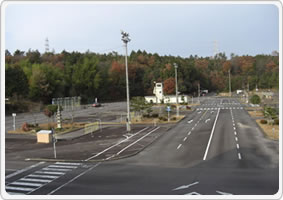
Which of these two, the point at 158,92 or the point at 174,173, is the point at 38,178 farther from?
the point at 158,92

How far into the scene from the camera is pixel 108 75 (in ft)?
313

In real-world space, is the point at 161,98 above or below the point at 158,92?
below

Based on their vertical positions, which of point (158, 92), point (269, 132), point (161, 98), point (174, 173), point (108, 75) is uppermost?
point (108, 75)

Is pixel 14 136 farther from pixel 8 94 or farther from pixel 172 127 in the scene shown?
pixel 8 94

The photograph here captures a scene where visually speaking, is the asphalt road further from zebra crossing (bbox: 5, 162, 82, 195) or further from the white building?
the white building

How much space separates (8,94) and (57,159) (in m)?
48.8

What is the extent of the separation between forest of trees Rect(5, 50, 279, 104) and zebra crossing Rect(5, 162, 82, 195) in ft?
164

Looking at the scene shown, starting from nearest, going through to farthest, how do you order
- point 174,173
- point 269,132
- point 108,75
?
1. point 174,173
2. point 269,132
3. point 108,75

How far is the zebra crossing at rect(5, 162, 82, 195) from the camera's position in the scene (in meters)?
13.3

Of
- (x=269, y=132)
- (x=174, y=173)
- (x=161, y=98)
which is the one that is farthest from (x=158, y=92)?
(x=174, y=173)

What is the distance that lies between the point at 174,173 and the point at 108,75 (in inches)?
3243

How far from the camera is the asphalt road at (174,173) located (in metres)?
12.6

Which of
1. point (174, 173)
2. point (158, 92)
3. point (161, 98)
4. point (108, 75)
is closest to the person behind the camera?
point (174, 173)

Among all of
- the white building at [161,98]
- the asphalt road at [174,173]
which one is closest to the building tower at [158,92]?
the white building at [161,98]
